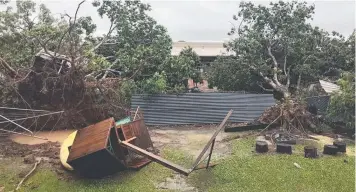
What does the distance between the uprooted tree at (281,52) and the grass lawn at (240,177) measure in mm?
5667

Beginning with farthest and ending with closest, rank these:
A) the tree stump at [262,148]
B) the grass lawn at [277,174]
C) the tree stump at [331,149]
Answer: the tree stump at [262,148] → the tree stump at [331,149] → the grass lawn at [277,174]

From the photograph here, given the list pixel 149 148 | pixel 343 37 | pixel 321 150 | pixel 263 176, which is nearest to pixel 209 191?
pixel 263 176

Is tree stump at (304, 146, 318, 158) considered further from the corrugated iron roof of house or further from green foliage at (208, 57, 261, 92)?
the corrugated iron roof of house

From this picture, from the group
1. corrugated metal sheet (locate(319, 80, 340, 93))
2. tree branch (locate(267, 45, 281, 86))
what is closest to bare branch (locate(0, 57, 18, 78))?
tree branch (locate(267, 45, 281, 86))

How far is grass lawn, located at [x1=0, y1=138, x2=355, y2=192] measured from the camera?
7.46 metres

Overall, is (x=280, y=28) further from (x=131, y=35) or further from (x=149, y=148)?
(x=149, y=148)

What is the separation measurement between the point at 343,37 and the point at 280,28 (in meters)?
2.73

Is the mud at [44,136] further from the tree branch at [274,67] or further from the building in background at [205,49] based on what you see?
the tree branch at [274,67]

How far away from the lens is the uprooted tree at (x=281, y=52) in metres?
14.2

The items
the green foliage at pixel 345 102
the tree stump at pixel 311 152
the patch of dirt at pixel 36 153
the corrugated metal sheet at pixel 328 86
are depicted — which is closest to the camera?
the patch of dirt at pixel 36 153

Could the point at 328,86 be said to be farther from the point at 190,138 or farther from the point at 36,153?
the point at 36,153

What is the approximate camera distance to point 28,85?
11391 millimetres

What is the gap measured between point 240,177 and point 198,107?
220 inches

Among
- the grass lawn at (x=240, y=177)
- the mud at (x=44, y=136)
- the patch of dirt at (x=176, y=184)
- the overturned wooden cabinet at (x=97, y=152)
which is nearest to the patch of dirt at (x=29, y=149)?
the mud at (x=44, y=136)
